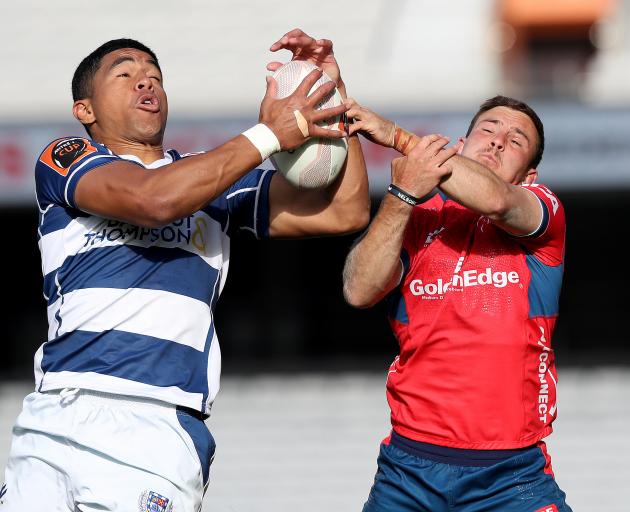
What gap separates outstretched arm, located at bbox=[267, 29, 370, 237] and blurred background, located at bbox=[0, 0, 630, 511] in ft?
18.8

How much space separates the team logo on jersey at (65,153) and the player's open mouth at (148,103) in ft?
0.71

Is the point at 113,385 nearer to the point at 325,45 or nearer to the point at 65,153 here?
the point at 65,153

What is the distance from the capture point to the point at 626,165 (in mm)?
9289

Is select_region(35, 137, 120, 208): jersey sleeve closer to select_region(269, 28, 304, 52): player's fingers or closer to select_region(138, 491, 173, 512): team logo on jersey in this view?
select_region(269, 28, 304, 52): player's fingers

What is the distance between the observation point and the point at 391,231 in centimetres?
337

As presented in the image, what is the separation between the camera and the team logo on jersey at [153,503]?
9.95ft

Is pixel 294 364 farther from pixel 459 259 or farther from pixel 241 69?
pixel 459 259

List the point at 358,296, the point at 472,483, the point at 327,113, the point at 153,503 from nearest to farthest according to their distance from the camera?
1. the point at 153,503
2. the point at 327,113
3. the point at 472,483
4. the point at 358,296

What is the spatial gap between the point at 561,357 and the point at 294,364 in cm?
311

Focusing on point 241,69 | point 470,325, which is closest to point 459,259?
point 470,325

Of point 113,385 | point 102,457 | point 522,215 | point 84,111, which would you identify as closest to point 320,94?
point 522,215

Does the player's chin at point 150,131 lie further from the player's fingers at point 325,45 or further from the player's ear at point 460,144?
the player's ear at point 460,144

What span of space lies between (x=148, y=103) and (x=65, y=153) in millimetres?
333

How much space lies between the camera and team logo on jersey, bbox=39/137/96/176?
3.31 m
